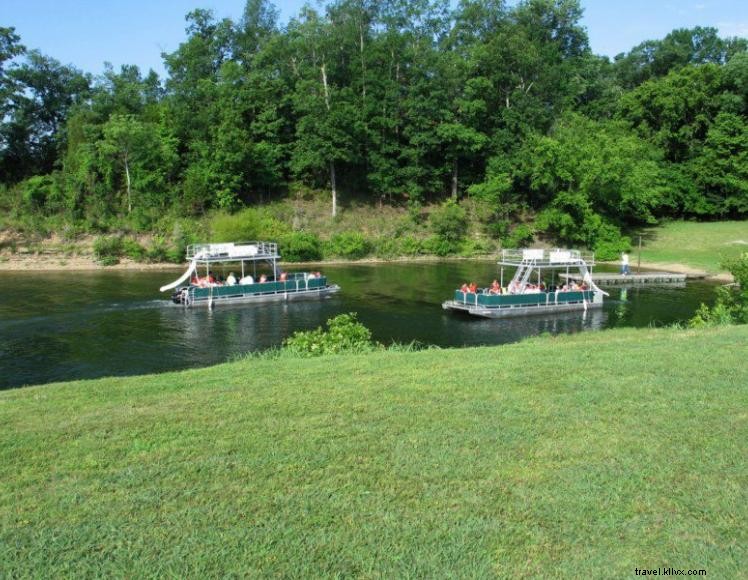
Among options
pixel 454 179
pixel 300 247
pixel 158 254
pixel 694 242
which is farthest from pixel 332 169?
pixel 694 242

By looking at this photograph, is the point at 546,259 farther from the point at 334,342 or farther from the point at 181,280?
the point at 334,342

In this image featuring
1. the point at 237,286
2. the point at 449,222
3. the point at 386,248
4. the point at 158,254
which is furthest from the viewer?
the point at 449,222

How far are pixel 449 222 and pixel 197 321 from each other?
38.8 metres

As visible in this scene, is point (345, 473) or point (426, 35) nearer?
point (345, 473)

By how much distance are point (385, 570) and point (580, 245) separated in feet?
220

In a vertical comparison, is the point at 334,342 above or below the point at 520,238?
below

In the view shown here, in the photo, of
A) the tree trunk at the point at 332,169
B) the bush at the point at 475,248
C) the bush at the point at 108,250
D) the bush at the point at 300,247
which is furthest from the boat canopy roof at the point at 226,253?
the bush at the point at 475,248

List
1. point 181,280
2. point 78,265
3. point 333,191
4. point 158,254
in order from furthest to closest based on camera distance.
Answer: point 333,191
point 158,254
point 78,265
point 181,280

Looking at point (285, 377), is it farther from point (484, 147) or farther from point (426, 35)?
point (426, 35)

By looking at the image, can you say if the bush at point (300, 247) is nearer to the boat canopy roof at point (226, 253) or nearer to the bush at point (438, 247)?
the bush at point (438, 247)

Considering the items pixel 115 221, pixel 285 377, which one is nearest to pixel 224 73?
pixel 115 221

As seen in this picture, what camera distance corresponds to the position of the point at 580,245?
69.4 metres

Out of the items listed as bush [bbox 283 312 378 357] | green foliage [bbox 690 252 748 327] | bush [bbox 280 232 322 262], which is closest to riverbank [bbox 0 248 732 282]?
bush [bbox 280 232 322 262]

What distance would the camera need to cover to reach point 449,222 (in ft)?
228
